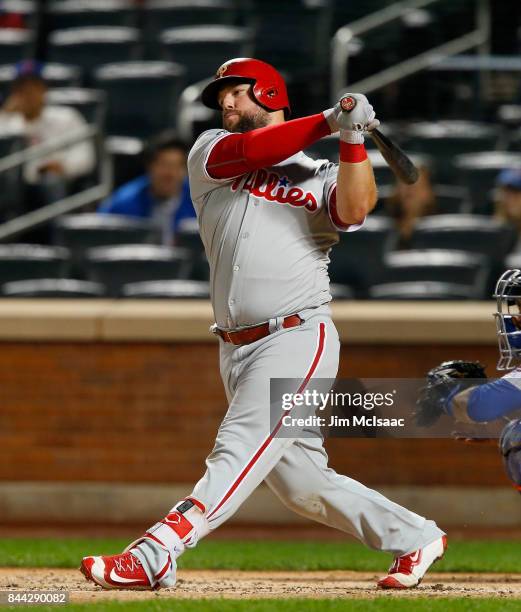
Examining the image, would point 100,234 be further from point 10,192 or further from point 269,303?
point 269,303

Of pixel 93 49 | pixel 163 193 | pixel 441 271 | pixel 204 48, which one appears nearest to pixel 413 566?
pixel 441 271

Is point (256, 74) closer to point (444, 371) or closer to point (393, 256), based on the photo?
point (444, 371)

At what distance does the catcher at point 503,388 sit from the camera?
420 centimetres

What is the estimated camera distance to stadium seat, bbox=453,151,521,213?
31.1 ft

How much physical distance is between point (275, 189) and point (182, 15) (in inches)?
285

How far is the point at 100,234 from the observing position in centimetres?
873

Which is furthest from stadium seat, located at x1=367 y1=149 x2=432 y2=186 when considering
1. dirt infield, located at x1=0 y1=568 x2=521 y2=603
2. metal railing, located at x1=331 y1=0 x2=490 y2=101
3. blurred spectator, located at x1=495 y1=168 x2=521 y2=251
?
dirt infield, located at x1=0 y1=568 x2=521 y2=603

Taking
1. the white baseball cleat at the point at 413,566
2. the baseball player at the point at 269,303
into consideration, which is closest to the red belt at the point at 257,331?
the baseball player at the point at 269,303

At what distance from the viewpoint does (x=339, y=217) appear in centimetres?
419

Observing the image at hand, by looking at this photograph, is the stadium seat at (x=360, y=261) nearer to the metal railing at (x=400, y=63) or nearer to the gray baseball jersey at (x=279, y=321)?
the metal railing at (x=400, y=63)

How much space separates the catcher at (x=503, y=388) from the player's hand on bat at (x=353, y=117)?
2.23ft

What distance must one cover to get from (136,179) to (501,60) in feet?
9.39

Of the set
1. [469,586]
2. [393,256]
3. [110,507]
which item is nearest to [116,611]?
[469,586]

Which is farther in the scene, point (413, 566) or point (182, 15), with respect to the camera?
point (182, 15)
